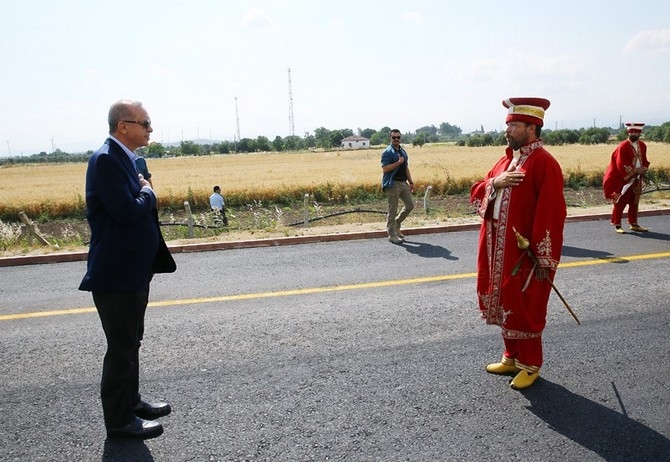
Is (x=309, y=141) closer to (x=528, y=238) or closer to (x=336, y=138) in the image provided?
(x=336, y=138)

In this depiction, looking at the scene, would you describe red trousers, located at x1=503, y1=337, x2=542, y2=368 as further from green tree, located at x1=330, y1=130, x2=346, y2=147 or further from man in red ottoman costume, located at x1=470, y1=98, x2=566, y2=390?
green tree, located at x1=330, y1=130, x2=346, y2=147

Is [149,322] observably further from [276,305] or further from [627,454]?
[627,454]

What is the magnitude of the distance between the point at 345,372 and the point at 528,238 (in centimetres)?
161

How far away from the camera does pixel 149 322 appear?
4.87m

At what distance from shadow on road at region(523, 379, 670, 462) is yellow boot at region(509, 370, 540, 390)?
5 cm

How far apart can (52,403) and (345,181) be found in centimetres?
2071

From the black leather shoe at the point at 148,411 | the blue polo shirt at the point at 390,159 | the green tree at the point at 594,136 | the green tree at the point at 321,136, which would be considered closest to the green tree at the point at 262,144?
the green tree at the point at 321,136

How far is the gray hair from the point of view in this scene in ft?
9.46

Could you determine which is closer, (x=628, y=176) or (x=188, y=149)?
(x=628, y=176)

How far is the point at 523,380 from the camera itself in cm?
357

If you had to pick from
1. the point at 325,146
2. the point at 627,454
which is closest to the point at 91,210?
the point at 627,454

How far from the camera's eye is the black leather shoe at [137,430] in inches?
119

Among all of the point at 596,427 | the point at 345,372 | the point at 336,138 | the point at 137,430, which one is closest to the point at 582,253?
the point at 596,427

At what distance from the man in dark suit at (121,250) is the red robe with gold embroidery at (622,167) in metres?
8.35
